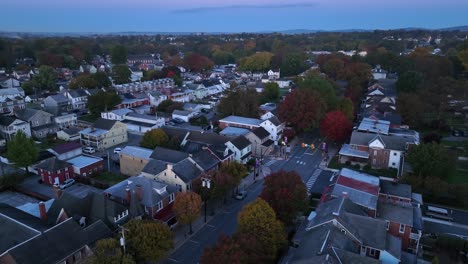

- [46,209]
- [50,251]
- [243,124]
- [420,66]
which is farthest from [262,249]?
[420,66]

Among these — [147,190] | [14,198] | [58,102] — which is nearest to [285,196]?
[147,190]

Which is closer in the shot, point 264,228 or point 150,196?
point 264,228

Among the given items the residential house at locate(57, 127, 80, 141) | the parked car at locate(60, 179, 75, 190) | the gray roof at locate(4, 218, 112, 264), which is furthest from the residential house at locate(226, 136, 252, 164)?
the residential house at locate(57, 127, 80, 141)

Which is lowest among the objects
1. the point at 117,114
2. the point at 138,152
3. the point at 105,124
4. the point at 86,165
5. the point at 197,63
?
the point at 86,165

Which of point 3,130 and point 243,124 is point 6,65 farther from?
point 243,124

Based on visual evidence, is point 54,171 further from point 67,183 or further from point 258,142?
point 258,142
